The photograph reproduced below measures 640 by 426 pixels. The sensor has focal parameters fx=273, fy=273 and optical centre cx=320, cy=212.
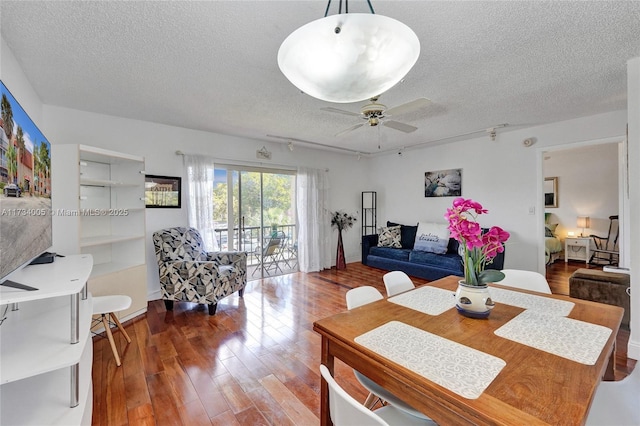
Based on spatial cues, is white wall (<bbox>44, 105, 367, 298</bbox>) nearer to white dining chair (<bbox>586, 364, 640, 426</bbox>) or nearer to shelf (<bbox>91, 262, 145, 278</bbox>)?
shelf (<bbox>91, 262, 145, 278</bbox>)

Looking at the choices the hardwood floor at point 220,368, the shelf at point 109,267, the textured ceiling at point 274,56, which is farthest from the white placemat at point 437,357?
the shelf at point 109,267

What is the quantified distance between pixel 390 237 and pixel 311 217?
63.1 inches

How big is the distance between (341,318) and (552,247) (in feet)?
20.3

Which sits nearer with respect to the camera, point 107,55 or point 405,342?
point 405,342

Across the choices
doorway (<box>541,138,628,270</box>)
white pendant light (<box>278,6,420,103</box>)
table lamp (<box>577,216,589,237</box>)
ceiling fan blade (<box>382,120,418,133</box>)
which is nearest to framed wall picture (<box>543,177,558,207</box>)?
doorway (<box>541,138,628,270</box>)

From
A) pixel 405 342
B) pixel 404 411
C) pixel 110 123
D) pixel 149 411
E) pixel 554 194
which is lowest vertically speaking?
pixel 149 411

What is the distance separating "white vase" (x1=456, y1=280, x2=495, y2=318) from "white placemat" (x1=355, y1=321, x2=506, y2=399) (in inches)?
12.5

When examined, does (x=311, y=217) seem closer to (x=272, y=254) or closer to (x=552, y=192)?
(x=272, y=254)

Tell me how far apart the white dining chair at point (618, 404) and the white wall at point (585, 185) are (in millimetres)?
5764

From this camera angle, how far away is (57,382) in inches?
51.3

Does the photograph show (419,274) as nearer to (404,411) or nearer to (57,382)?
(404,411)

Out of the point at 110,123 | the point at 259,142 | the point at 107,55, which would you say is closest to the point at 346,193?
the point at 259,142

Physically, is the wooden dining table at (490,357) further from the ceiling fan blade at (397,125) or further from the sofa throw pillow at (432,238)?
the sofa throw pillow at (432,238)

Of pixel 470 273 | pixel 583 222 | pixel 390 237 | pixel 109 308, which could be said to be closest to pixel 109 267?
pixel 109 308
